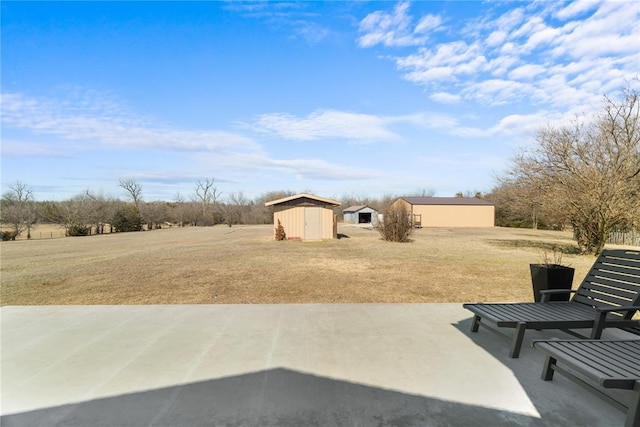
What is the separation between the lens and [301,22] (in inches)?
356

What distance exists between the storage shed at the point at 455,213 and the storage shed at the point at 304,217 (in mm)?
20709

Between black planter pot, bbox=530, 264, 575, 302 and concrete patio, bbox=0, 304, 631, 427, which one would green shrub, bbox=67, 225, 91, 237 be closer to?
concrete patio, bbox=0, 304, 631, 427

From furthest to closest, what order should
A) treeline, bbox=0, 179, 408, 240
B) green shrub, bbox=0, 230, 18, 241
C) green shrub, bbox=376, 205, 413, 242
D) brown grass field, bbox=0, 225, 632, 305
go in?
treeline, bbox=0, 179, 408, 240 < green shrub, bbox=0, 230, 18, 241 < green shrub, bbox=376, 205, 413, 242 < brown grass field, bbox=0, 225, 632, 305

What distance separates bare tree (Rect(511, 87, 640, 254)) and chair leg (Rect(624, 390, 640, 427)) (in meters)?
13.4

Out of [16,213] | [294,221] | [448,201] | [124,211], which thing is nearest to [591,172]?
[294,221]

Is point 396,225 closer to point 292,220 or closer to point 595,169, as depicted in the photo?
point 292,220

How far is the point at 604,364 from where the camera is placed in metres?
1.92

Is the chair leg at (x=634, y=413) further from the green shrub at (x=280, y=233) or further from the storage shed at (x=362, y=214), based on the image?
the storage shed at (x=362, y=214)

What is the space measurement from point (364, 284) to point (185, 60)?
9.16m

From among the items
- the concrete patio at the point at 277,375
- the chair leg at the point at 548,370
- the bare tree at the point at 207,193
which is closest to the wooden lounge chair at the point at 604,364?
the chair leg at the point at 548,370

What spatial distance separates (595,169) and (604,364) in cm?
1362

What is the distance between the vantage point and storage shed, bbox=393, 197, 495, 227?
37.2m

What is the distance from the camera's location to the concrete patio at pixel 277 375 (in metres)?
1.94

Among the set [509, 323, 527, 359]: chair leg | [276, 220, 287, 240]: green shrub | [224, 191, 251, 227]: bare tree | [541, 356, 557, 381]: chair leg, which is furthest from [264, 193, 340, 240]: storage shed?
[224, 191, 251, 227]: bare tree
